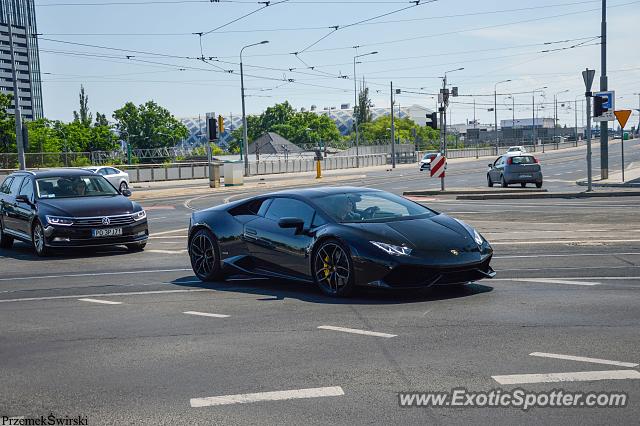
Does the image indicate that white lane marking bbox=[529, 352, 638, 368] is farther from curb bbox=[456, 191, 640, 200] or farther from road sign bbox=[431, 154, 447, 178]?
road sign bbox=[431, 154, 447, 178]

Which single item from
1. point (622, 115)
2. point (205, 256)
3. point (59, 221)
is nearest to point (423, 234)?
point (205, 256)

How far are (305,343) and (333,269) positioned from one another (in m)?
Result: 2.49

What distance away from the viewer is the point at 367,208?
1010cm

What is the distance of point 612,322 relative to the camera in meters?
7.55

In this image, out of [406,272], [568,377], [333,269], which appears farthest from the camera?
[333,269]

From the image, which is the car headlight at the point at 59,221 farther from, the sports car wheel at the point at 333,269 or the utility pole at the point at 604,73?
the utility pole at the point at 604,73

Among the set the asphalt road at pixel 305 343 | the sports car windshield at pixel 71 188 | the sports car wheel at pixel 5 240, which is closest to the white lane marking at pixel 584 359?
the asphalt road at pixel 305 343

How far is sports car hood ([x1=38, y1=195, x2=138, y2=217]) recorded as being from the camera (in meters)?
15.0

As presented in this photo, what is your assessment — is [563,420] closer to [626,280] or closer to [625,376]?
[625,376]

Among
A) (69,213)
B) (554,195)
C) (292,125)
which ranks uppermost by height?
(292,125)

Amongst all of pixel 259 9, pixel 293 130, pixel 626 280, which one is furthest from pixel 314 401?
pixel 293 130

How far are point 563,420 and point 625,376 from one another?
101 cm

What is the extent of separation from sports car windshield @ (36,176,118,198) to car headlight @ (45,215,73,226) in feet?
3.20

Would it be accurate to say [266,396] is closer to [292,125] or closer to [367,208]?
[367,208]
